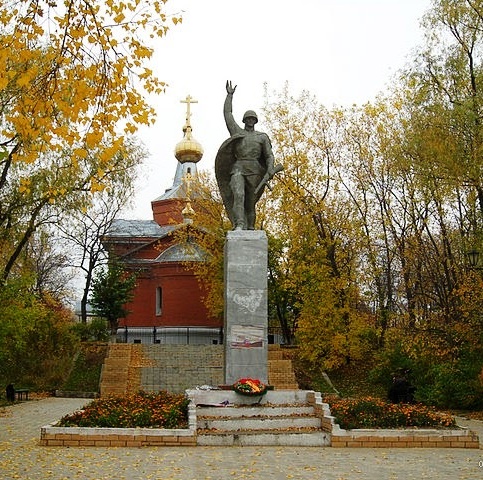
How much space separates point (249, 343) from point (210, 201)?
18362 mm

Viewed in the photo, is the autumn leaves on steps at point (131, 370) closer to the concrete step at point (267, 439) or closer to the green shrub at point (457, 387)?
the green shrub at point (457, 387)

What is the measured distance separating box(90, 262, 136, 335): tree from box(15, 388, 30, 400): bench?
845 cm

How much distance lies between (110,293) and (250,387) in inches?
743

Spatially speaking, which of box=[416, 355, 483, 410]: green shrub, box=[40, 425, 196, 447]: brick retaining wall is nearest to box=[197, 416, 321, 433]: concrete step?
box=[40, 425, 196, 447]: brick retaining wall

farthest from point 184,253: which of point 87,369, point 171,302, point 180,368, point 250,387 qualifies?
point 250,387

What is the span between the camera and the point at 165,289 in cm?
3375

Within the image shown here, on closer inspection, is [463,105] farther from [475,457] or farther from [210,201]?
[210,201]

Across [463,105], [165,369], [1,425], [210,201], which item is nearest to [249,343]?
[1,425]

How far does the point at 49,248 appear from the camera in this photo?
3809 cm

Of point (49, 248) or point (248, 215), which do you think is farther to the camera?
point (49, 248)

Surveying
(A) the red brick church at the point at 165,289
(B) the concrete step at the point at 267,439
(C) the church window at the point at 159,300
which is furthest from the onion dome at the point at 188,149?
(B) the concrete step at the point at 267,439

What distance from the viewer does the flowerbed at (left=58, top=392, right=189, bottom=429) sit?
33.9 feet

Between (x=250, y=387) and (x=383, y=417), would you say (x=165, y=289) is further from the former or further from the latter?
(x=383, y=417)

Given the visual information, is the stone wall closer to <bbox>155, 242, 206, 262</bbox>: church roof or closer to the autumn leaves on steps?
the autumn leaves on steps
